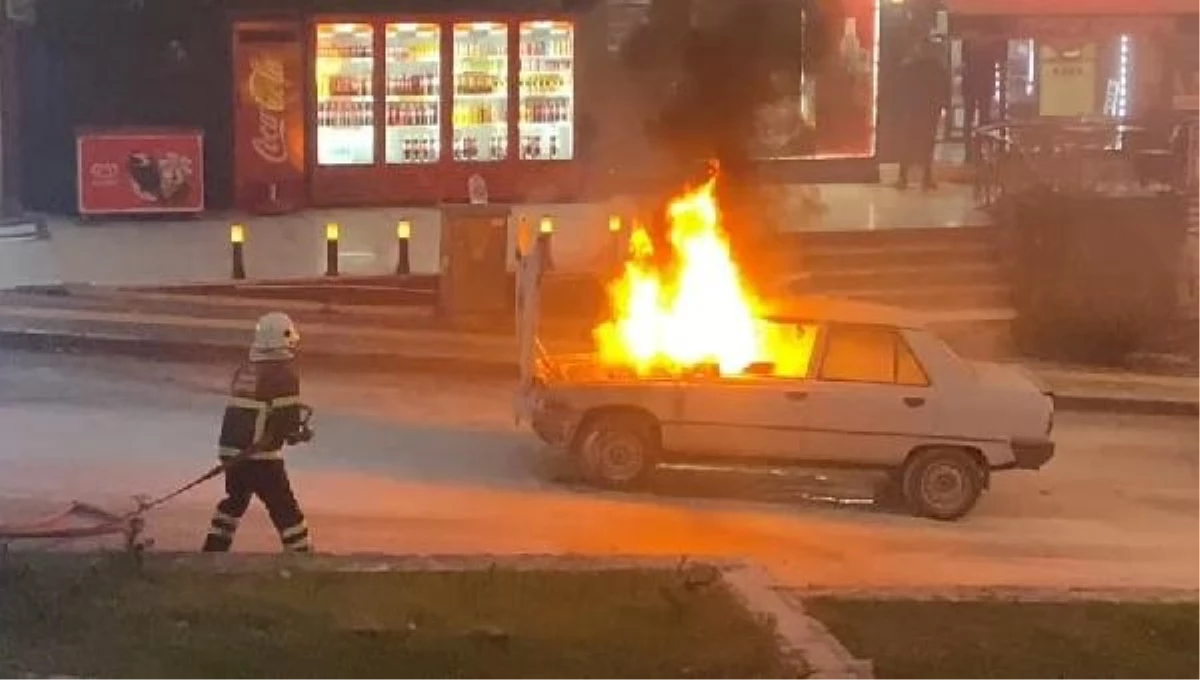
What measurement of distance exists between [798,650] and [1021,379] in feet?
20.7

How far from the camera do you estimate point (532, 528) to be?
12.7 metres

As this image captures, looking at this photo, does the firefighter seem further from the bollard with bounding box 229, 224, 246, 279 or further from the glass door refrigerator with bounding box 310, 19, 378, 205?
the glass door refrigerator with bounding box 310, 19, 378, 205

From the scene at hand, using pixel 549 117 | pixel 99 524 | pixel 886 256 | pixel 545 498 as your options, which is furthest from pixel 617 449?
pixel 549 117

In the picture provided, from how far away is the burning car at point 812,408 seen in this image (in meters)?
13.7

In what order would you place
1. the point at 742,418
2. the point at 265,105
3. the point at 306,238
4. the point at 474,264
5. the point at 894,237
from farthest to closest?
the point at 265,105 < the point at 306,238 < the point at 894,237 < the point at 474,264 < the point at 742,418

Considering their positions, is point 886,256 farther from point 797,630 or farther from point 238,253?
point 797,630

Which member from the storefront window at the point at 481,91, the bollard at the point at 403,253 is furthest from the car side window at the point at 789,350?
the storefront window at the point at 481,91

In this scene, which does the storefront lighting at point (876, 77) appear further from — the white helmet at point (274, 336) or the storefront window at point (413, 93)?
the white helmet at point (274, 336)

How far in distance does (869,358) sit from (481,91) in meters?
13.1

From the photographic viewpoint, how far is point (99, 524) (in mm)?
11344

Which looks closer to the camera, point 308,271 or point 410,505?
point 410,505

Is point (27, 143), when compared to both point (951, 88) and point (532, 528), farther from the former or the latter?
point (532, 528)

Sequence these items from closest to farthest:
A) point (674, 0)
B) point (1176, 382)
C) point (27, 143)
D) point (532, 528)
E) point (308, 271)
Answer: point (532, 528) → point (674, 0) → point (1176, 382) → point (308, 271) → point (27, 143)

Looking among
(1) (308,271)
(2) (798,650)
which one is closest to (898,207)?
(1) (308,271)
